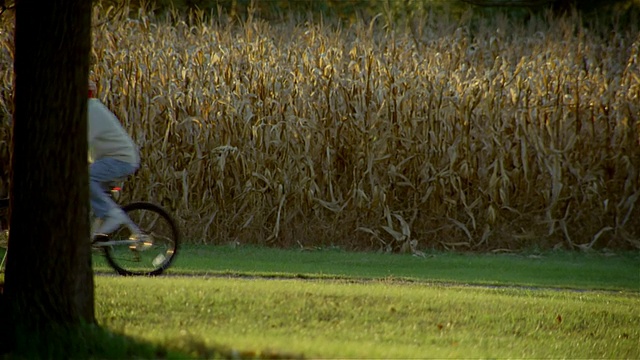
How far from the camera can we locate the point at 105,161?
1011cm

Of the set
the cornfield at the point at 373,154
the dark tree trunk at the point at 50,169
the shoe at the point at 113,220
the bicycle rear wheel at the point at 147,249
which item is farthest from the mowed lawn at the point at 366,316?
the cornfield at the point at 373,154

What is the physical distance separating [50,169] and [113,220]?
3.11 metres

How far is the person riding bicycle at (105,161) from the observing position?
1000cm

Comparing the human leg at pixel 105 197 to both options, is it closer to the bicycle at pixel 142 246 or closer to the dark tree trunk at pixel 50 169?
the bicycle at pixel 142 246

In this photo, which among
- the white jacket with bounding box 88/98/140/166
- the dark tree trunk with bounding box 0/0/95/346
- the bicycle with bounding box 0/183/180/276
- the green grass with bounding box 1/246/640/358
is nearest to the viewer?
the dark tree trunk with bounding box 0/0/95/346

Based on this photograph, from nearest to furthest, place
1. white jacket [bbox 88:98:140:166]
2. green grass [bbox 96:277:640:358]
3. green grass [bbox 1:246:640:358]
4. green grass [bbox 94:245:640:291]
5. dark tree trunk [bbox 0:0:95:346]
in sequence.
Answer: dark tree trunk [bbox 0:0:95:346] → green grass [bbox 1:246:640:358] → green grass [bbox 96:277:640:358] → white jacket [bbox 88:98:140:166] → green grass [bbox 94:245:640:291]

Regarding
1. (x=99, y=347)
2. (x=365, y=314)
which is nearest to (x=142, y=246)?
(x=365, y=314)

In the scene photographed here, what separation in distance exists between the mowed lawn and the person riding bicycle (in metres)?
0.63

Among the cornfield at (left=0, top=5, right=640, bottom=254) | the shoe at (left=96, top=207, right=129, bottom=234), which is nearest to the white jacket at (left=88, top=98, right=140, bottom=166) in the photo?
the shoe at (left=96, top=207, right=129, bottom=234)

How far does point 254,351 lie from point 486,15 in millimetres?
20834

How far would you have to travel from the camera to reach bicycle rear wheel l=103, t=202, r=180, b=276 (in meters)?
10.4

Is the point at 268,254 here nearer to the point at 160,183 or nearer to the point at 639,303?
the point at 160,183

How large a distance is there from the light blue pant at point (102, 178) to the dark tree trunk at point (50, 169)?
2.90 m

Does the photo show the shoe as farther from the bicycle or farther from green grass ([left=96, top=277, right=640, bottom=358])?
green grass ([left=96, top=277, right=640, bottom=358])
